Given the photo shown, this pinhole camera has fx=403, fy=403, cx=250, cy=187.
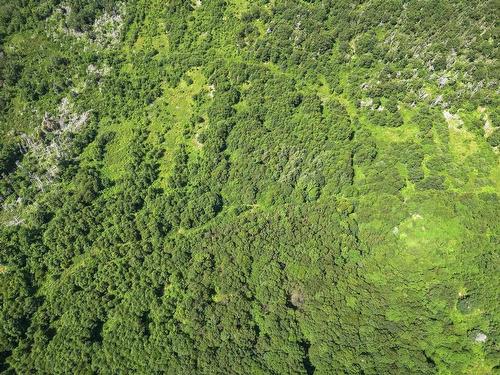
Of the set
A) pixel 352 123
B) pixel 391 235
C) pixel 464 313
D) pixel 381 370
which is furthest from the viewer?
pixel 352 123

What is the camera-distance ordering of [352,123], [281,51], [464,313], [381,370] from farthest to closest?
[281,51], [352,123], [464,313], [381,370]

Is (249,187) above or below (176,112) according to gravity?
below

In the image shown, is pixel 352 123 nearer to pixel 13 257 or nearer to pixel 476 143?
pixel 476 143

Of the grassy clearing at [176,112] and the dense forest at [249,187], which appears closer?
the dense forest at [249,187]

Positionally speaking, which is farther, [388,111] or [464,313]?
[388,111]

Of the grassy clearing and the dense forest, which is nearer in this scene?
the dense forest

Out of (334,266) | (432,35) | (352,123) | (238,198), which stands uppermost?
(432,35)

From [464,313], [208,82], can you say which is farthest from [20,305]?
[464,313]

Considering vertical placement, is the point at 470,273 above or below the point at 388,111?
below
